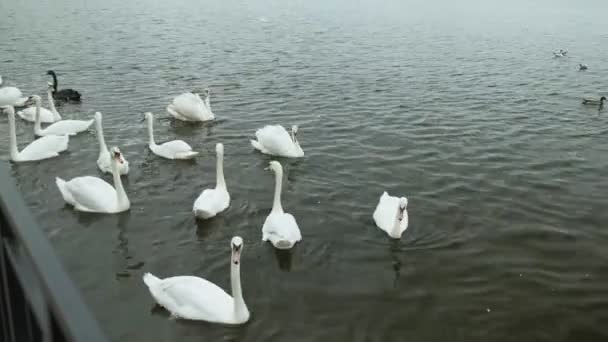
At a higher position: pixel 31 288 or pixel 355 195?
pixel 31 288

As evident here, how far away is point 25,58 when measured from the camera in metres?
23.6

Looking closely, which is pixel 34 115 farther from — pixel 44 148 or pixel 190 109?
pixel 190 109

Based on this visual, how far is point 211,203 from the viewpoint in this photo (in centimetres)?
957

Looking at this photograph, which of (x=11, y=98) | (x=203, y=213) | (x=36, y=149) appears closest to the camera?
(x=203, y=213)

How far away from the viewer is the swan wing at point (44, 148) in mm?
12227

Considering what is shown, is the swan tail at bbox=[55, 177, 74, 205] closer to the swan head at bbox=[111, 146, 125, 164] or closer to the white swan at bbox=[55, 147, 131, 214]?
the white swan at bbox=[55, 147, 131, 214]

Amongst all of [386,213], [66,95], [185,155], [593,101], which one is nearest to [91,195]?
[185,155]

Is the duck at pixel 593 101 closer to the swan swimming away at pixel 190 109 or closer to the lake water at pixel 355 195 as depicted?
the lake water at pixel 355 195

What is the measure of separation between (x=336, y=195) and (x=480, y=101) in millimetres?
9559

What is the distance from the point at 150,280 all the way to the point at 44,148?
651 cm

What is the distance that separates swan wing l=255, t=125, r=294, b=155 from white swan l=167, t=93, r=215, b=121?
3059mm

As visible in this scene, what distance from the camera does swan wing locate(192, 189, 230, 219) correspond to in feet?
30.9

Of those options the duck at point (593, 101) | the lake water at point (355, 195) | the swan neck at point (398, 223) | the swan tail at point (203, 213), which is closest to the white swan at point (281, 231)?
the lake water at point (355, 195)

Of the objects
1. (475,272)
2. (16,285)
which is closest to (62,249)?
(475,272)
